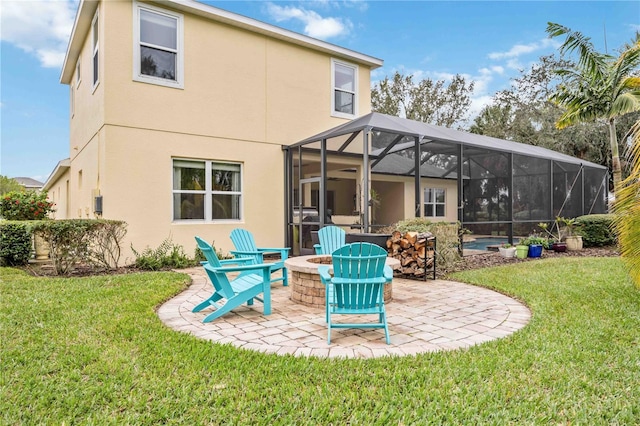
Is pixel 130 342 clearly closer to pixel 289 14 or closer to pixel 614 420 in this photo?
pixel 614 420

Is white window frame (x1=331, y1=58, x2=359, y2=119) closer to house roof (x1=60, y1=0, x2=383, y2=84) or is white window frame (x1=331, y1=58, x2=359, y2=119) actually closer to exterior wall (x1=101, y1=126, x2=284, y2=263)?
house roof (x1=60, y1=0, x2=383, y2=84)

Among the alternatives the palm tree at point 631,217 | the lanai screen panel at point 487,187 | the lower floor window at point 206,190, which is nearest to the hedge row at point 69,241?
the lower floor window at point 206,190

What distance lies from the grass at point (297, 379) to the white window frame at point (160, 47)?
5835 millimetres

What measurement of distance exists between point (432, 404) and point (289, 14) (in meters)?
13.0

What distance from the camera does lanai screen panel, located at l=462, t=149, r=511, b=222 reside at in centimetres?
1124

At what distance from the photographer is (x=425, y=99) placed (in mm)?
26562

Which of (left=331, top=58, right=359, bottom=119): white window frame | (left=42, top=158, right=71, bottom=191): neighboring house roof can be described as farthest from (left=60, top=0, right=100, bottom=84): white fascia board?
(left=331, top=58, right=359, bottom=119): white window frame

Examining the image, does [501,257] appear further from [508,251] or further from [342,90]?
[342,90]

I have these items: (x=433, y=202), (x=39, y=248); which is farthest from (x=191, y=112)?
(x=433, y=202)

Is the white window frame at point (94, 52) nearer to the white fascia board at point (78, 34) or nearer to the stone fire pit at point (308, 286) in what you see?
the white fascia board at point (78, 34)

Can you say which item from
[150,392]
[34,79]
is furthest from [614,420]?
[34,79]

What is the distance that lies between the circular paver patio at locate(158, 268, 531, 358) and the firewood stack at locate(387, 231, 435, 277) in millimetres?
1155

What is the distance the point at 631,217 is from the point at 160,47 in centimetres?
925

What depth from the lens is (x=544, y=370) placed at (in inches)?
115
